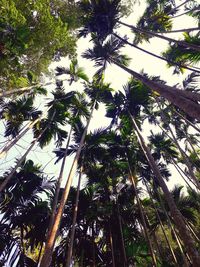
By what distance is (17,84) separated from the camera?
521 inches

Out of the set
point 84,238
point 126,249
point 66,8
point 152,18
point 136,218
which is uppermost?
point 66,8

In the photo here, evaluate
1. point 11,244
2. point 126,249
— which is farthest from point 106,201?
point 11,244

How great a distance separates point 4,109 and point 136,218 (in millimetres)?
8334

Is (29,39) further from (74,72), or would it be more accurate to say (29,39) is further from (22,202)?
(22,202)

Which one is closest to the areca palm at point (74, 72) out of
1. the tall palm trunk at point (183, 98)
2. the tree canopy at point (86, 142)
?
the tree canopy at point (86, 142)

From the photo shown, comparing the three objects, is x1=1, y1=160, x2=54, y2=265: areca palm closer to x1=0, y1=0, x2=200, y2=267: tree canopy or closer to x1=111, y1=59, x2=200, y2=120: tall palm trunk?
x1=0, y1=0, x2=200, y2=267: tree canopy

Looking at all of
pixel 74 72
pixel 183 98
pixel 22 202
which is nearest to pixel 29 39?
pixel 74 72

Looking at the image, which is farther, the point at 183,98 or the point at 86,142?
the point at 86,142

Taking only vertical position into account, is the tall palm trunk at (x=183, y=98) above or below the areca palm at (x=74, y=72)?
below

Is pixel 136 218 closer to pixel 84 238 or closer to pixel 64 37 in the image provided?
pixel 84 238

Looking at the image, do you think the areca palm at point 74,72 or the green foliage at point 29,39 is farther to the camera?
the areca palm at point 74,72

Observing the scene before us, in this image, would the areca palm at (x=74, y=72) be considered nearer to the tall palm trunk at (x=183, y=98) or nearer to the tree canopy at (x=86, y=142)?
the tree canopy at (x=86, y=142)

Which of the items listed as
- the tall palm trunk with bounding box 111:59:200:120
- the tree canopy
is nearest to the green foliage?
the tree canopy

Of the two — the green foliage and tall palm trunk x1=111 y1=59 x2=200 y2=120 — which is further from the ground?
the green foliage
